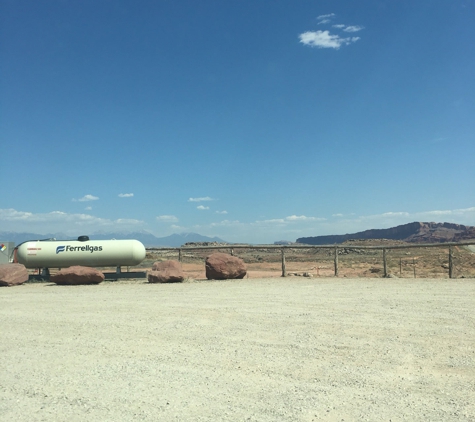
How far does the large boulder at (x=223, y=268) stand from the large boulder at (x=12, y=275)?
7024 millimetres

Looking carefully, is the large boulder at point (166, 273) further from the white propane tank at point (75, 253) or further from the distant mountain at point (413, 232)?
the distant mountain at point (413, 232)

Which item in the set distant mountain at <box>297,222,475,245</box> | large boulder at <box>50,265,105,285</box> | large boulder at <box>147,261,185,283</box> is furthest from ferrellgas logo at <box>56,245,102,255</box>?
distant mountain at <box>297,222,475,245</box>

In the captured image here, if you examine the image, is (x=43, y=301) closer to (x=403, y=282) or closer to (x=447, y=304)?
(x=447, y=304)

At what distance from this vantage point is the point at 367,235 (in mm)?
149000

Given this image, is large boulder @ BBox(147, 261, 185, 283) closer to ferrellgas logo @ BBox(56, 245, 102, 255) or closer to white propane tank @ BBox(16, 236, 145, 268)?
white propane tank @ BBox(16, 236, 145, 268)

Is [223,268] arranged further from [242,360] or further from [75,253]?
[242,360]

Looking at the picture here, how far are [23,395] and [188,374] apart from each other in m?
1.85

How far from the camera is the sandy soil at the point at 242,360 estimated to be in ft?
14.9

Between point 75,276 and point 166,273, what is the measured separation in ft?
10.8

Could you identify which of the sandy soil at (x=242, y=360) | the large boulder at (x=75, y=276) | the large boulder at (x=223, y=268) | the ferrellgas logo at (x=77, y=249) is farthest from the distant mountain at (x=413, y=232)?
the sandy soil at (x=242, y=360)

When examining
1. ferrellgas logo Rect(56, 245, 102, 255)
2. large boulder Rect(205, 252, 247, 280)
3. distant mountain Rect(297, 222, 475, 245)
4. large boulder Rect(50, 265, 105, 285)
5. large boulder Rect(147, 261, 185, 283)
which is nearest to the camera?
large boulder Rect(50, 265, 105, 285)

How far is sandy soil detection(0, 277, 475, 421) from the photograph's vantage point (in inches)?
179

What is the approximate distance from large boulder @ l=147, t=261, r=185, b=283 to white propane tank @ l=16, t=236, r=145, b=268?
212cm

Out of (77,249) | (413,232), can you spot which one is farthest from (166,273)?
(413,232)
